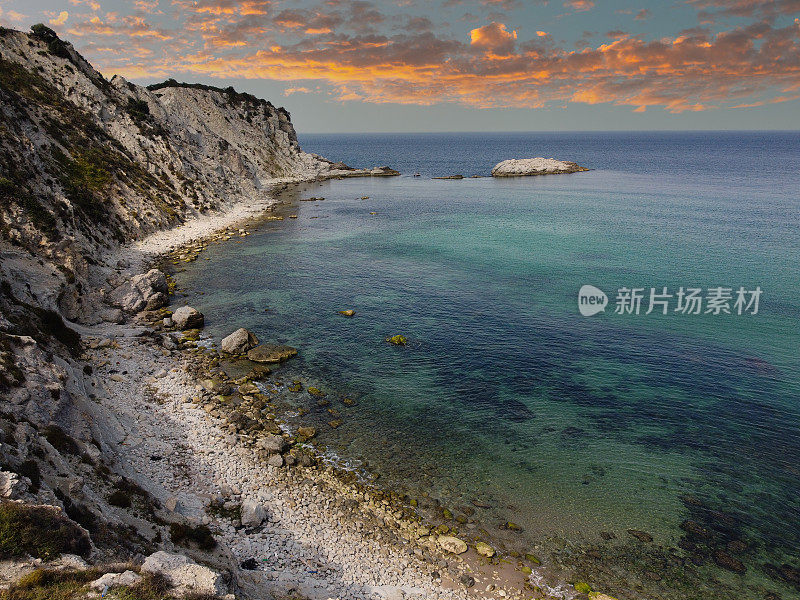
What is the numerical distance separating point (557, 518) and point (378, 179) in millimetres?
165620

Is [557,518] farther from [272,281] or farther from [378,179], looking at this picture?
[378,179]

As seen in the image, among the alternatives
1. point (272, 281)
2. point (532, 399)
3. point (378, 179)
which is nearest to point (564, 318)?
point (532, 399)

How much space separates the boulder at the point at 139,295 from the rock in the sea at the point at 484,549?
43.2 meters

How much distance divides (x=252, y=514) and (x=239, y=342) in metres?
21.3

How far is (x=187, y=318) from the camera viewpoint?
47.3 m

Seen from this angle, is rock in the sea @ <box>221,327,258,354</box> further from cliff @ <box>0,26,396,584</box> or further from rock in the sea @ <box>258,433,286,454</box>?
rock in the sea @ <box>258,433,286,454</box>

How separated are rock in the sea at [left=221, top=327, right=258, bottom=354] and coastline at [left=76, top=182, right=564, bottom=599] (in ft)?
15.7

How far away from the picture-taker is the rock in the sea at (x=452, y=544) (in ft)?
76.7

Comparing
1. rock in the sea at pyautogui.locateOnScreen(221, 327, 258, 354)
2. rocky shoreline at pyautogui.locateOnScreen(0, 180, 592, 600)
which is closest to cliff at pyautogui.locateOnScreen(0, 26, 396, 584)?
rocky shoreline at pyautogui.locateOnScreen(0, 180, 592, 600)

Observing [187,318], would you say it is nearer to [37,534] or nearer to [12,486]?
[12,486]

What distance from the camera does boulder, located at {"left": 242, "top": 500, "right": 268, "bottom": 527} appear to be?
23984 millimetres

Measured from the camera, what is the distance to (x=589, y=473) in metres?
28.8

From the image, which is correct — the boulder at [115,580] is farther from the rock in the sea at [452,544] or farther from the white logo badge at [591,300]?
the white logo badge at [591,300]

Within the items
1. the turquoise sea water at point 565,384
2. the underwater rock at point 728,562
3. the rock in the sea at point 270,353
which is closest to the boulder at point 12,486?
the turquoise sea water at point 565,384
